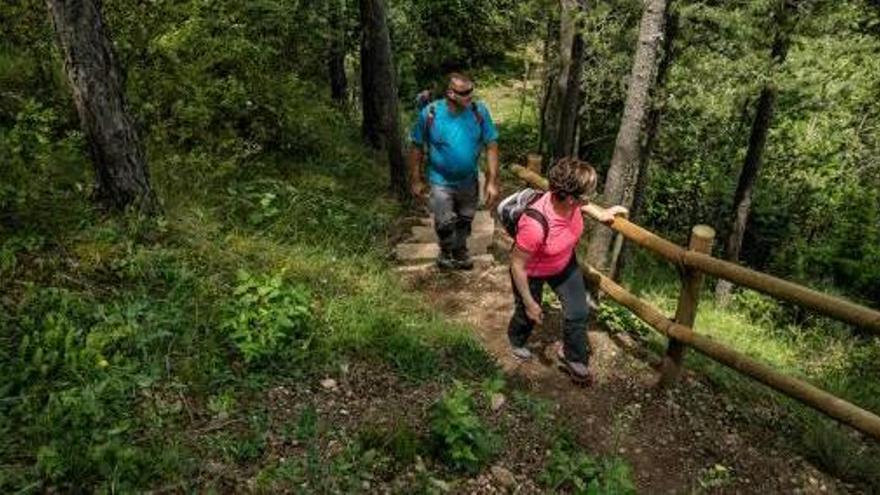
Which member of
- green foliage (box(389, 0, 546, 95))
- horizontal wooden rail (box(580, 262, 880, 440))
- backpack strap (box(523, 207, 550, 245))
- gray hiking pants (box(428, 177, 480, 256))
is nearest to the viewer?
horizontal wooden rail (box(580, 262, 880, 440))

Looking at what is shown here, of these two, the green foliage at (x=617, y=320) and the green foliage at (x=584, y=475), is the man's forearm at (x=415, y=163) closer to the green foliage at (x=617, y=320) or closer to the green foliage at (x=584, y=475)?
the green foliage at (x=617, y=320)

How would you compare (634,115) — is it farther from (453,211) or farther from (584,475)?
(584,475)

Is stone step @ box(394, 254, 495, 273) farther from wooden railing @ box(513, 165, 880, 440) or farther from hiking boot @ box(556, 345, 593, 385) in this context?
hiking boot @ box(556, 345, 593, 385)

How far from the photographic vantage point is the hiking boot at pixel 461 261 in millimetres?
8234

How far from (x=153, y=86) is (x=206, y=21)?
3.51ft

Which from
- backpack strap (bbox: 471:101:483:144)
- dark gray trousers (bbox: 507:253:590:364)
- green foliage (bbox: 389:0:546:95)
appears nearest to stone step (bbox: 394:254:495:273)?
backpack strap (bbox: 471:101:483:144)

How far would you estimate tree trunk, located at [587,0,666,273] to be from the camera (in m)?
7.05

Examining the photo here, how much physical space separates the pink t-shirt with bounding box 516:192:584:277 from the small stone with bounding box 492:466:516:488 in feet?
5.43

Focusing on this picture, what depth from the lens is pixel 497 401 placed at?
548 cm

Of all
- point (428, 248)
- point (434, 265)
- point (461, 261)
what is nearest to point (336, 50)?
point (428, 248)

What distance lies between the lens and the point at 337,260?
23.6 ft

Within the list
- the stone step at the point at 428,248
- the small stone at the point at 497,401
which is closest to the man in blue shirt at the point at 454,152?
the stone step at the point at 428,248

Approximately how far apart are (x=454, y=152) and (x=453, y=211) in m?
0.78

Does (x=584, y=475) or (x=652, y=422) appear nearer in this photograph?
(x=584, y=475)
